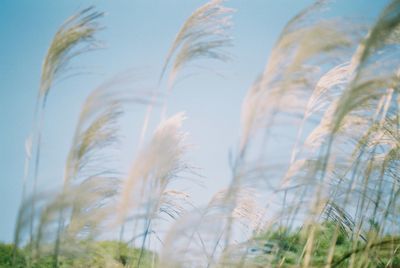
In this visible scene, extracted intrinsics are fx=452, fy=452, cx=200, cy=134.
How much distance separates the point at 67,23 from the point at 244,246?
1.71 m

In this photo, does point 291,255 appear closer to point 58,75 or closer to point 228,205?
point 228,205

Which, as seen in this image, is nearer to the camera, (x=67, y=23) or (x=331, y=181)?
(x=331, y=181)

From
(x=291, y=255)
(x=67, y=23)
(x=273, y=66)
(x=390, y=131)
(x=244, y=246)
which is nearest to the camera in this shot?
(x=273, y=66)

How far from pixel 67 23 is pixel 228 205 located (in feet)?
4.89

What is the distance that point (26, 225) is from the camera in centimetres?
259

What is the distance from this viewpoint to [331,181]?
258cm

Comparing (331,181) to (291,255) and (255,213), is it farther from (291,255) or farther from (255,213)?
(291,255)

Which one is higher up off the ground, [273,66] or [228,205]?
[273,66]

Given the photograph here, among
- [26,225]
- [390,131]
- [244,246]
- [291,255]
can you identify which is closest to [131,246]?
[26,225]

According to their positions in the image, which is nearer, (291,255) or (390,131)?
(390,131)

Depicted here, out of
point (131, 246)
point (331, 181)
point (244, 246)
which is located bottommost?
point (131, 246)

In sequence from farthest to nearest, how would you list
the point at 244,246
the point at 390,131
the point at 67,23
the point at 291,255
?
1. the point at 291,255
2. the point at 67,23
3. the point at 390,131
4. the point at 244,246

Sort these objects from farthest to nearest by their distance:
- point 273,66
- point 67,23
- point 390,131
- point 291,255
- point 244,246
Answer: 1. point 291,255
2. point 67,23
3. point 390,131
4. point 244,246
5. point 273,66

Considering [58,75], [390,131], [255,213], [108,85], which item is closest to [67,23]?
[58,75]
